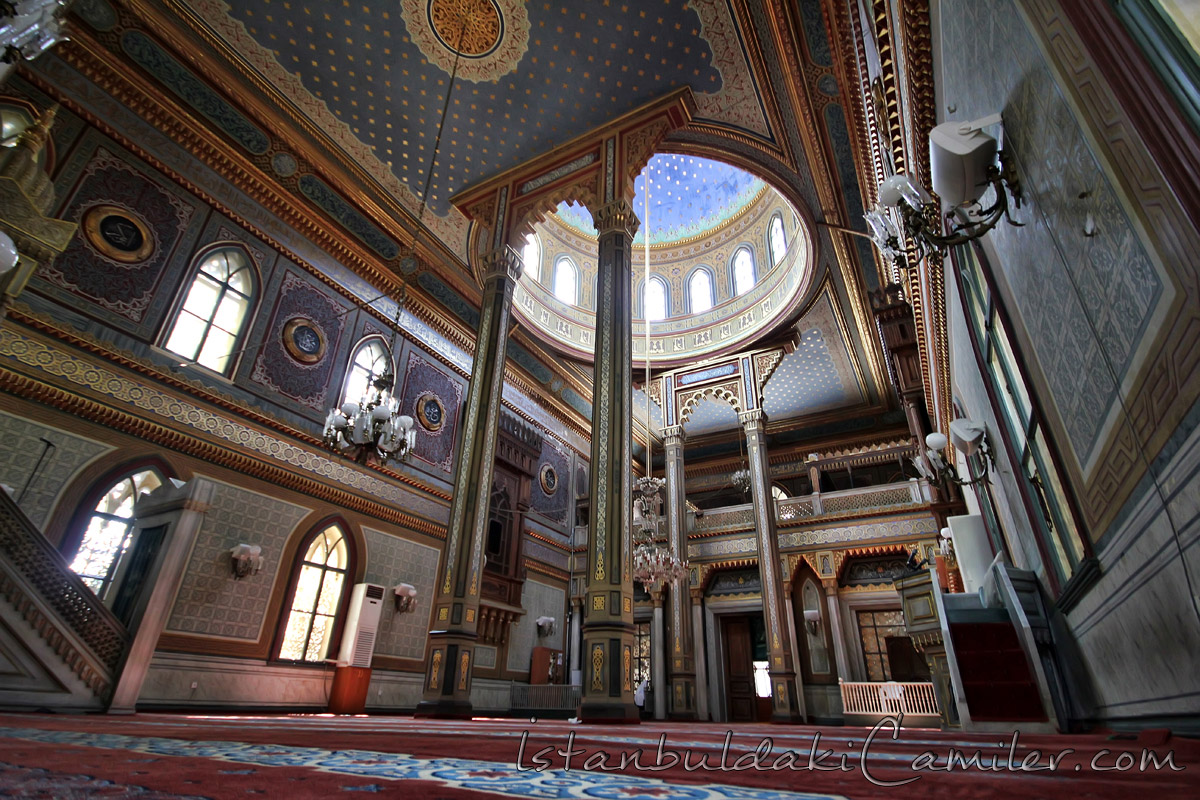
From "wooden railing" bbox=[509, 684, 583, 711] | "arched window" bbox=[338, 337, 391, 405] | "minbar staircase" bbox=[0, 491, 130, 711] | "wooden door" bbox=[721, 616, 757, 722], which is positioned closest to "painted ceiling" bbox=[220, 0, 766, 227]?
"arched window" bbox=[338, 337, 391, 405]

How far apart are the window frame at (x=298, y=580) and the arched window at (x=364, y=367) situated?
6.64 ft

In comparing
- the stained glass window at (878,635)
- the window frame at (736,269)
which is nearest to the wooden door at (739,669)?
the stained glass window at (878,635)

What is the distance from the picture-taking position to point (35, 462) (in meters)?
5.68

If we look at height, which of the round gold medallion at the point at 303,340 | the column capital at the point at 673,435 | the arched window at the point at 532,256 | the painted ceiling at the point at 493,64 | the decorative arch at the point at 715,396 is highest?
the arched window at the point at 532,256

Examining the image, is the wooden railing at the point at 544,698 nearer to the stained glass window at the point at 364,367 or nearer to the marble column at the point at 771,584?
the marble column at the point at 771,584

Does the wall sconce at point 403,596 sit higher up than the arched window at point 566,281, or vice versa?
the arched window at point 566,281

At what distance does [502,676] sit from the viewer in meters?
11.1

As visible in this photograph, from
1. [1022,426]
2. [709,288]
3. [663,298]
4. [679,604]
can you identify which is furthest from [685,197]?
[1022,426]

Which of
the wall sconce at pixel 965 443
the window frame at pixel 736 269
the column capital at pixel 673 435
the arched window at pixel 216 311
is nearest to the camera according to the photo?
the wall sconce at pixel 965 443

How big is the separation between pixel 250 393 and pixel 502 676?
6.89m

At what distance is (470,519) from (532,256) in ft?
26.5

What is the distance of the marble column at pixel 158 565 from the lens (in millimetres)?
4793

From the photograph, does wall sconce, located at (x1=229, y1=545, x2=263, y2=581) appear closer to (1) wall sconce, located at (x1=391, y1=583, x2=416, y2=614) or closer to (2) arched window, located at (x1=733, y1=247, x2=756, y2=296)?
(1) wall sconce, located at (x1=391, y1=583, x2=416, y2=614)

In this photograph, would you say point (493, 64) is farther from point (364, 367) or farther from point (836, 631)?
point (836, 631)
